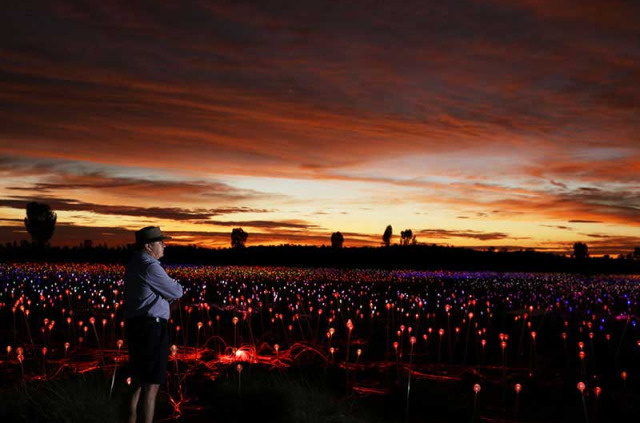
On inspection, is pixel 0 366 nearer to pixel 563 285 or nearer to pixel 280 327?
pixel 280 327

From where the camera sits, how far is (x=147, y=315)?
758cm

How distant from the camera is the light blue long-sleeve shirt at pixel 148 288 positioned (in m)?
7.50

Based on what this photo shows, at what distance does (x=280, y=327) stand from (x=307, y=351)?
453 cm

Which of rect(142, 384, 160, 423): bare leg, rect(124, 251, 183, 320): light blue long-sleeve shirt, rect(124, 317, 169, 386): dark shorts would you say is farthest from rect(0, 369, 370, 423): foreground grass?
rect(124, 251, 183, 320): light blue long-sleeve shirt

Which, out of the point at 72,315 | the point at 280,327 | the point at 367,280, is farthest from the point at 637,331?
the point at 367,280

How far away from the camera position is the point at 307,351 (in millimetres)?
13453

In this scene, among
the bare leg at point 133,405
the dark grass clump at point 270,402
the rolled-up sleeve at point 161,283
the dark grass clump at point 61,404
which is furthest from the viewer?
the dark grass clump at point 270,402

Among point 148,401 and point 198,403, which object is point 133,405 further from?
point 198,403

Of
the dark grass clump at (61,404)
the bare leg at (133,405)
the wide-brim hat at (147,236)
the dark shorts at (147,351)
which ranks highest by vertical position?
the wide-brim hat at (147,236)

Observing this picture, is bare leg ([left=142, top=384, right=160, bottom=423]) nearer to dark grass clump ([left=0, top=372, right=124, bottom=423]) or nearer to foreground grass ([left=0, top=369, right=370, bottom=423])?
foreground grass ([left=0, top=369, right=370, bottom=423])

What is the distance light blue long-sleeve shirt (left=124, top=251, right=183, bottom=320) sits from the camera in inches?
295

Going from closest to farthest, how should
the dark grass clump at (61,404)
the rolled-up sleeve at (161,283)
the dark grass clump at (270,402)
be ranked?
the rolled-up sleeve at (161,283)
the dark grass clump at (61,404)
the dark grass clump at (270,402)

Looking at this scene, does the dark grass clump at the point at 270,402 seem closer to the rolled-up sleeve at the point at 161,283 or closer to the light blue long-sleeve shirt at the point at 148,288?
the light blue long-sleeve shirt at the point at 148,288

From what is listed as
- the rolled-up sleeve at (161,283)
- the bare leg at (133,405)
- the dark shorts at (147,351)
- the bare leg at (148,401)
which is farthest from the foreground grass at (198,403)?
the rolled-up sleeve at (161,283)
